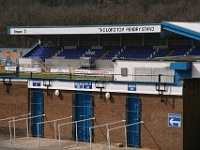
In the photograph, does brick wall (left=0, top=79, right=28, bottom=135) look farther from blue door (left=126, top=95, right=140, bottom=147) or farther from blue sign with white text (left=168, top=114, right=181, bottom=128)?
blue sign with white text (left=168, top=114, right=181, bottom=128)

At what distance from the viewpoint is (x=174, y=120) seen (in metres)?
20.9

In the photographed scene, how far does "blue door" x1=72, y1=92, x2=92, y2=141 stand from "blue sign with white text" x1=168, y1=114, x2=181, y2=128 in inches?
165

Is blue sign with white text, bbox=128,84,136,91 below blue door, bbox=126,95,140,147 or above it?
above

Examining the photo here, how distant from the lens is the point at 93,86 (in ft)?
76.6

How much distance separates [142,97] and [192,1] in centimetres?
8683

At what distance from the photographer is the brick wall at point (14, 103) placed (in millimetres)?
25766

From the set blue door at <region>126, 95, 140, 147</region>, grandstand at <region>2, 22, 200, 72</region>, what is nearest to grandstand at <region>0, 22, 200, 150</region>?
blue door at <region>126, 95, 140, 147</region>

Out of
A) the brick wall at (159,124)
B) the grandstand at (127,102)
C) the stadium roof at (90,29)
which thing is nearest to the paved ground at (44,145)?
the grandstand at (127,102)

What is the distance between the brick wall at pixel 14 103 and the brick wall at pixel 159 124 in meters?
6.73

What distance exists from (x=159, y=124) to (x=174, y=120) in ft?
2.50

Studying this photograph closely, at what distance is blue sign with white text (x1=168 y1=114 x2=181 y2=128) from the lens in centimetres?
2073

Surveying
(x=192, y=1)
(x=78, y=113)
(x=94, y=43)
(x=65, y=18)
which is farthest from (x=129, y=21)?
(x=78, y=113)

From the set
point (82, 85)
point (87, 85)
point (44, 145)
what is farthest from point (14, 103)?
point (87, 85)

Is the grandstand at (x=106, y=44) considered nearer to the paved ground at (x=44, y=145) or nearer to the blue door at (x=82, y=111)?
the blue door at (x=82, y=111)
